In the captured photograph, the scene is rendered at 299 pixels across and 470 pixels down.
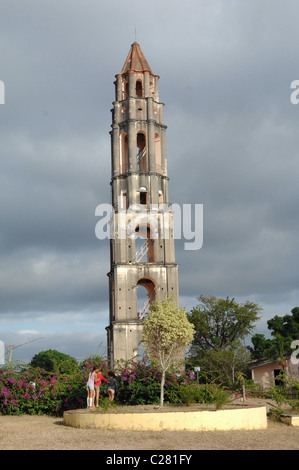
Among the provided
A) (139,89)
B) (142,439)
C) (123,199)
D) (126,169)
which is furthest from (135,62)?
(142,439)

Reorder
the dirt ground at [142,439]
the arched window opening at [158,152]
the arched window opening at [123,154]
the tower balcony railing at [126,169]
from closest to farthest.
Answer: the dirt ground at [142,439] → the tower balcony railing at [126,169] → the arched window opening at [123,154] → the arched window opening at [158,152]

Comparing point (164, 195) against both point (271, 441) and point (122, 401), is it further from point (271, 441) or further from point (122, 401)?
point (271, 441)

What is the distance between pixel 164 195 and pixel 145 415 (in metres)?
31.5

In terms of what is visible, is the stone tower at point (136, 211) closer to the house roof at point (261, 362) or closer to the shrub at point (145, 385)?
the house roof at point (261, 362)

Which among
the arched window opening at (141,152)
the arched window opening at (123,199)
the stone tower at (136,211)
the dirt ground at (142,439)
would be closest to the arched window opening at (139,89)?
the stone tower at (136,211)

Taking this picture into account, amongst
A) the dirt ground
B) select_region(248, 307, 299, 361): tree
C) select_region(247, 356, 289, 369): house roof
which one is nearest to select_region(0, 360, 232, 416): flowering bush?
the dirt ground

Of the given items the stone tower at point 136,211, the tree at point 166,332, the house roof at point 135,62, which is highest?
the house roof at point 135,62

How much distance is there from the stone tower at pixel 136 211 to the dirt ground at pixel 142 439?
25.1 meters

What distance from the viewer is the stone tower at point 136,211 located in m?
39.8

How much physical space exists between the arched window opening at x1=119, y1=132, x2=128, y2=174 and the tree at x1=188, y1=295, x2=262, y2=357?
1776 cm

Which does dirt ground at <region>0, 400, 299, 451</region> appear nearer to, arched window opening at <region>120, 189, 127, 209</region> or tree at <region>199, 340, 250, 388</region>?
tree at <region>199, 340, 250, 388</region>

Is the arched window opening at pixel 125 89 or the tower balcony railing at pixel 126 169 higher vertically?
the arched window opening at pixel 125 89

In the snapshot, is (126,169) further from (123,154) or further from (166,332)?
(166,332)
